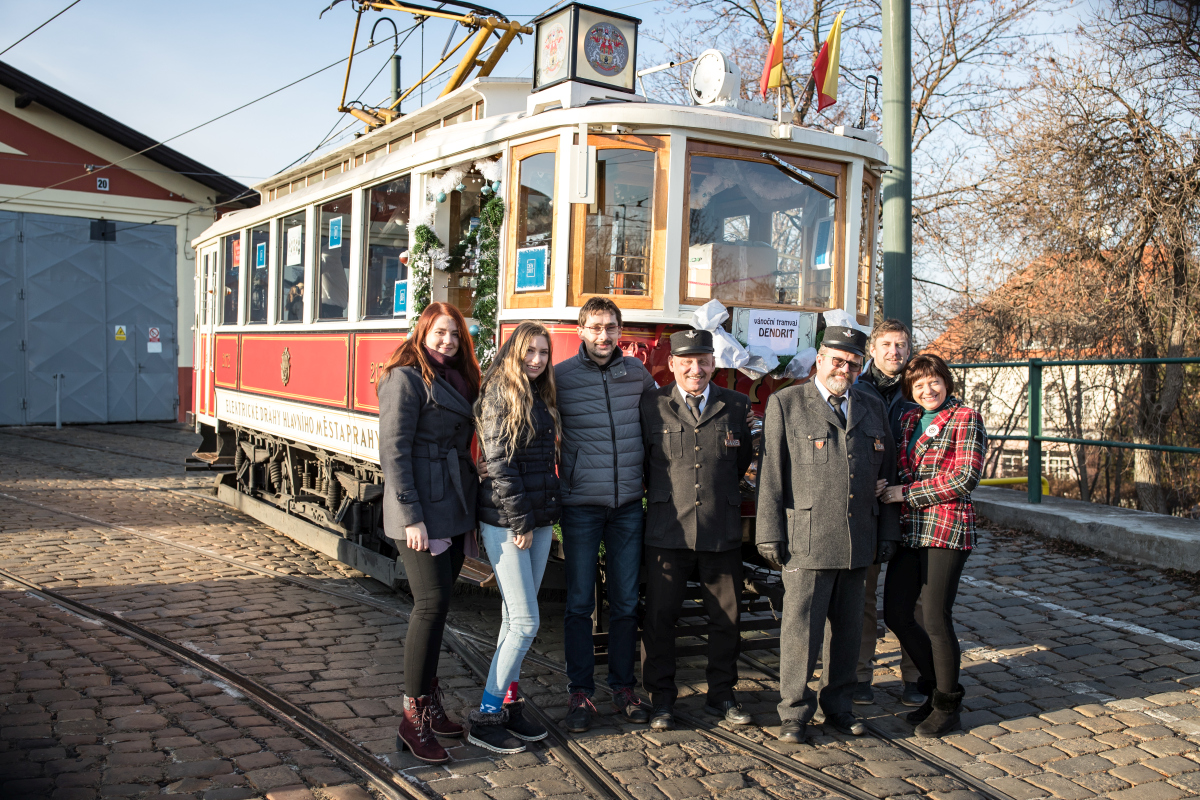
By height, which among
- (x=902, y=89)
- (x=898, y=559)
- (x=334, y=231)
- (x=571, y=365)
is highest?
(x=902, y=89)

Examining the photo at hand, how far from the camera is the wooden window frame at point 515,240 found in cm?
573

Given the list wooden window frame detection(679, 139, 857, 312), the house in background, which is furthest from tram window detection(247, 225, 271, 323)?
the house in background

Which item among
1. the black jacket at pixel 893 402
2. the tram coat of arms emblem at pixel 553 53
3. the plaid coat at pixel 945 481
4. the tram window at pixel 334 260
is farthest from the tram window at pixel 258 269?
the plaid coat at pixel 945 481

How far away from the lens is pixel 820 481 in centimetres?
441

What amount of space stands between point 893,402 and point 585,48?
9.63 feet

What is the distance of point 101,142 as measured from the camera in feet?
70.4

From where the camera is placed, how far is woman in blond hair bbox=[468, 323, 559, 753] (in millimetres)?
4172

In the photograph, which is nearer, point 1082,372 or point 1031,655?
point 1031,655

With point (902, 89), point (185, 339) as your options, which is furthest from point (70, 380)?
point (902, 89)

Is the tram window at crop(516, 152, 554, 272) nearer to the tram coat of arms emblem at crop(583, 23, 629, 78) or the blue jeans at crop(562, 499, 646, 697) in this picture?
the tram coat of arms emblem at crop(583, 23, 629, 78)

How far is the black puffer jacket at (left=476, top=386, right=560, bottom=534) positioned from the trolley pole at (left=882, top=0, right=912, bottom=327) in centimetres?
378

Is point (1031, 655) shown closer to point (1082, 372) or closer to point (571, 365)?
point (571, 365)

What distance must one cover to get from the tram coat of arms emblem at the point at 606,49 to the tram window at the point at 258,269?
4.76m

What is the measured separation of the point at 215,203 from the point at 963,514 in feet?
72.5
